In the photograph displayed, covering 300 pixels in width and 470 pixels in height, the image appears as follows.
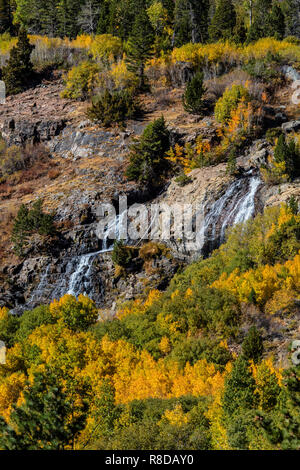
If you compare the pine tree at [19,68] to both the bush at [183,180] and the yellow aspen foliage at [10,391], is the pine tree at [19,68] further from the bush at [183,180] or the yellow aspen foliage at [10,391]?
the yellow aspen foliage at [10,391]

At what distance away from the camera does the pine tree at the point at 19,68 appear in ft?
260

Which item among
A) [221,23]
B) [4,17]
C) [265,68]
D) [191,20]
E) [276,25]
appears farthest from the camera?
[4,17]

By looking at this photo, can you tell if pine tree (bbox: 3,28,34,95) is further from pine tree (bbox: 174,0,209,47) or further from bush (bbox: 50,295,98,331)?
bush (bbox: 50,295,98,331)

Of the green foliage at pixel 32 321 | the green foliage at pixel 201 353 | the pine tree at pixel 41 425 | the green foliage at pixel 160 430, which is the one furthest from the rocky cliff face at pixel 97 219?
the pine tree at pixel 41 425

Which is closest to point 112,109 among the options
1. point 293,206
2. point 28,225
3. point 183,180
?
point 183,180

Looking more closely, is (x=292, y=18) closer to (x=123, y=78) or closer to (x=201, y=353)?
(x=123, y=78)

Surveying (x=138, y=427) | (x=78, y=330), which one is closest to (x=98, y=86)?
(x=78, y=330)

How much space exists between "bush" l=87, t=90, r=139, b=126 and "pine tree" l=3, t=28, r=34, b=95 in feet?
61.9

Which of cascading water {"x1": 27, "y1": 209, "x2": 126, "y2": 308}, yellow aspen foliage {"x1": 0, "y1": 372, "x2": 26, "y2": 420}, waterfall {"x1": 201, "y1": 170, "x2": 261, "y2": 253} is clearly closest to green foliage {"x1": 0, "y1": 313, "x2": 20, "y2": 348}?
cascading water {"x1": 27, "y1": 209, "x2": 126, "y2": 308}

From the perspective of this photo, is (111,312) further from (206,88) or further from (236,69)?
(236,69)

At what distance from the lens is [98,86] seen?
7475 centimetres

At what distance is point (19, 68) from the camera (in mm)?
79250

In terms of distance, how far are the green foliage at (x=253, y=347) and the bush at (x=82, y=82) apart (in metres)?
52.4

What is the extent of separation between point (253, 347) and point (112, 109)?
43753mm
